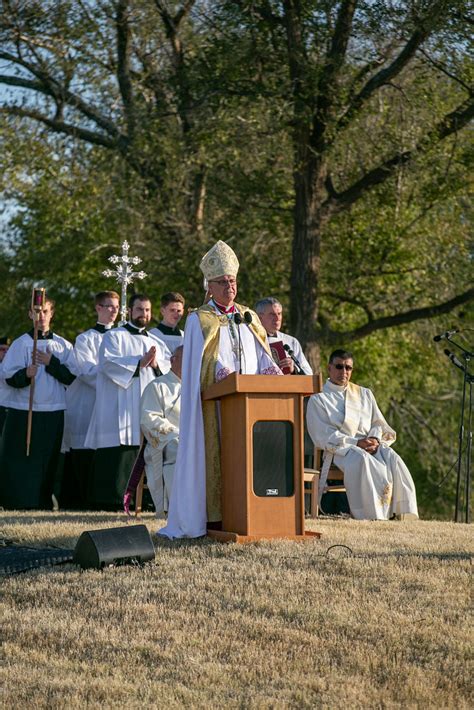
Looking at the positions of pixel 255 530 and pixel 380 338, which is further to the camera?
pixel 380 338

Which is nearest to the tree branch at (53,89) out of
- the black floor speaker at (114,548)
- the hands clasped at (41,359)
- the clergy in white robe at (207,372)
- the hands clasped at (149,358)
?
the hands clasped at (41,359)

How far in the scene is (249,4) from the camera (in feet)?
58.5

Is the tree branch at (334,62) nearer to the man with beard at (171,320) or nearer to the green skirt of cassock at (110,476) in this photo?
the man with beard at (171,320)

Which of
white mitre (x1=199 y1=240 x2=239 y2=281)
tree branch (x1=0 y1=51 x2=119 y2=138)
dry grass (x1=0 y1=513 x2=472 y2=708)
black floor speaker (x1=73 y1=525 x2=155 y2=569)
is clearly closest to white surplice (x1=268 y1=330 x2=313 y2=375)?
white mitre (x1=199 y1=240 x2=239 y2=281)

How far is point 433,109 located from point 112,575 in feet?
42.9

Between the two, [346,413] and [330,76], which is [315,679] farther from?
[330,76]

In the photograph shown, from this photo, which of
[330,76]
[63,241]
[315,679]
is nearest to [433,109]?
[330,76]

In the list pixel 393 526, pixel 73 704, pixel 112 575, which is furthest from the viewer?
pixel 393 526

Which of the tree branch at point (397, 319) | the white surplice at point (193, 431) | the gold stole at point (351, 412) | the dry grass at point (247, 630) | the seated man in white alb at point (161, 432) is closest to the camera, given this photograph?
the dry grass at point (247, 630)

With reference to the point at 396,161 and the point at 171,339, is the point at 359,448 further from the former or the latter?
the point at 396,161

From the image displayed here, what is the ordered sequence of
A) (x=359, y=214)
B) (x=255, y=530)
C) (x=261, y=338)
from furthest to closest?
(x=359, y=214)
(x=261, y=338)
(x=255, y=530)

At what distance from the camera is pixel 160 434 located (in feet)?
37.4

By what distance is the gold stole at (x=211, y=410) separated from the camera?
29.0 ft

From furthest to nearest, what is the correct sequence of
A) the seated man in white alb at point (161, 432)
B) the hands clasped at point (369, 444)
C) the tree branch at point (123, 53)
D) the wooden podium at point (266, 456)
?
the tree branch at point (123, 53) < the hands clasped at point (369, 444) < the seated man in white alb at point (161, 432) < the wooden podium at point (266, 456)
